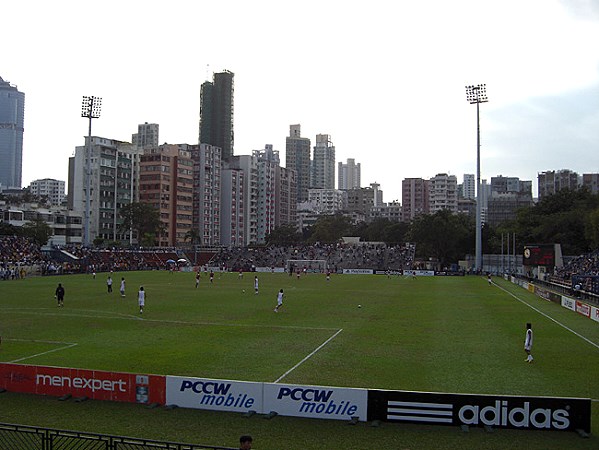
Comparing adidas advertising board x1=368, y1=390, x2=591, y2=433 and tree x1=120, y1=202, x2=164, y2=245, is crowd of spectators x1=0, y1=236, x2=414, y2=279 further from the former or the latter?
adidas advertising board x1=368, y1=390, x2=591, y2=433

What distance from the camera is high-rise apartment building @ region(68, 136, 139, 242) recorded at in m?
146

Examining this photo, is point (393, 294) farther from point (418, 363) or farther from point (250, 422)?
point (250, 422)

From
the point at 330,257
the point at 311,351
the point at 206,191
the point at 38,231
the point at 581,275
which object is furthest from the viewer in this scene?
the point at 206,191

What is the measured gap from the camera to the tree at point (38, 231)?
110m

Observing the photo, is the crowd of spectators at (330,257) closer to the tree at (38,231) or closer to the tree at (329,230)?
the tree at (38,231)

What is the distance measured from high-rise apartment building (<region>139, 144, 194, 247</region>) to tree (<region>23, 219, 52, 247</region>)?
40.2m

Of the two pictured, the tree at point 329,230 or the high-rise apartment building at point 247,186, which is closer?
the tree at point 329,230

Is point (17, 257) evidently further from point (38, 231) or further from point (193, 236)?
point (193, 236)

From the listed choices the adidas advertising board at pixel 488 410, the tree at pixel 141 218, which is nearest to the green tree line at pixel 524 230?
the tree at pixel 141 218

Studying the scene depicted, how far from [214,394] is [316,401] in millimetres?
2999

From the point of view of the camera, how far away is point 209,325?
111ft

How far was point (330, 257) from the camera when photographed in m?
122

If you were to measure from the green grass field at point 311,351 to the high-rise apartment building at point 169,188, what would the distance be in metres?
111

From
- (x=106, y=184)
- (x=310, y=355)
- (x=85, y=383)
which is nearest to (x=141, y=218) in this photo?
(x=106, y=184)
